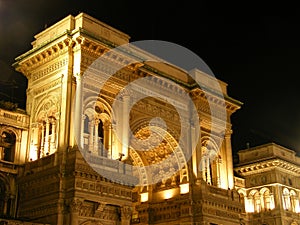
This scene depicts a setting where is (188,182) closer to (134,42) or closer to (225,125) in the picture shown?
(225,125)

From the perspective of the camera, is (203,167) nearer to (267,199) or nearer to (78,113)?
(78,113)

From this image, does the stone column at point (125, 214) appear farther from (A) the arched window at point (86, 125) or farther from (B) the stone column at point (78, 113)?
(A) the arched window at point (86, 125)

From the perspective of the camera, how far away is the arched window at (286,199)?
1619 inches

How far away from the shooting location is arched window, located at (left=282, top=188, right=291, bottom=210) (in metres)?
41.1

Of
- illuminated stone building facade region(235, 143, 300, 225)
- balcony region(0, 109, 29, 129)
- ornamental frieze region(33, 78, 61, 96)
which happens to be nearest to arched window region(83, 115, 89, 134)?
ornamental frieze region(33, 78, 61, 96)

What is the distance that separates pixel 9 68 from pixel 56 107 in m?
8.40

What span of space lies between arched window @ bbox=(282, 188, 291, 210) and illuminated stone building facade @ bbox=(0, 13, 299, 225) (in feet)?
30.8

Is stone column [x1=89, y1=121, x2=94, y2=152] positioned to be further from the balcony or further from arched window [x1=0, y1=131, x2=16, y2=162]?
arched window [x1=0, y1=131, x2=16, y2=162]

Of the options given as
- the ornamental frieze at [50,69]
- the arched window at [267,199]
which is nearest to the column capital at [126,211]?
the ornamental frieze at [50,69]

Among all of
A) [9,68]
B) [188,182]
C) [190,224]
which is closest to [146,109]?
[188,182]

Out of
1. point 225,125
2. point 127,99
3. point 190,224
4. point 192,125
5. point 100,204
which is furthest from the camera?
point 225,125

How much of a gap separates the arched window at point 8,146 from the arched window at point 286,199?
75.8 feet

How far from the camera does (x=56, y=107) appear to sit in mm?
26391

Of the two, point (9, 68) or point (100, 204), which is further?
point (9, 68)
